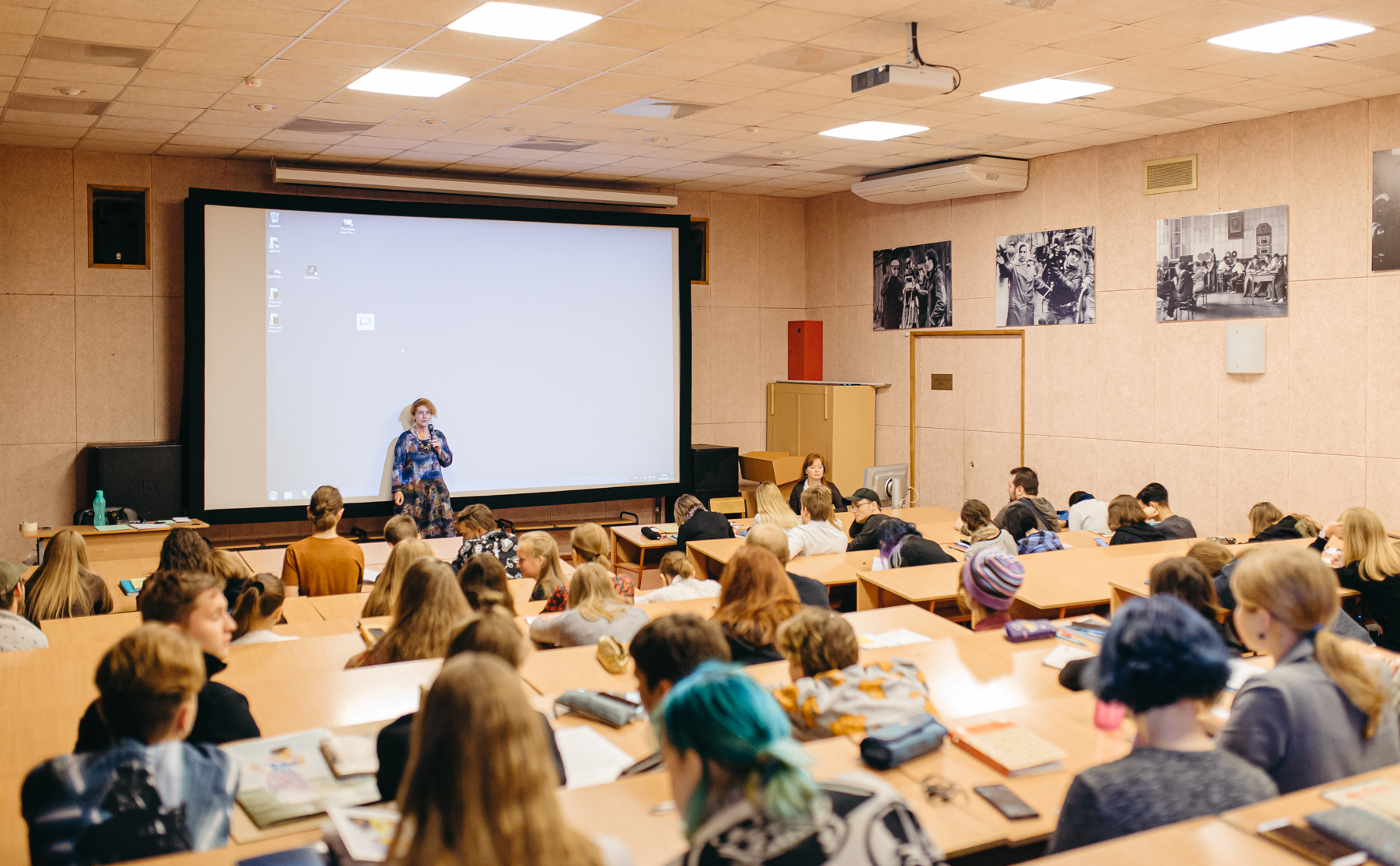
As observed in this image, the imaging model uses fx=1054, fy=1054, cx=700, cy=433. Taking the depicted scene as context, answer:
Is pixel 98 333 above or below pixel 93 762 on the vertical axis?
above

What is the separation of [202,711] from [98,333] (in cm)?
676

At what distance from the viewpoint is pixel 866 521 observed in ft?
22.1

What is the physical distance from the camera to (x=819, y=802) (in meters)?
1.57

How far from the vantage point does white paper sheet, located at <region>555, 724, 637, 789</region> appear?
2.68m

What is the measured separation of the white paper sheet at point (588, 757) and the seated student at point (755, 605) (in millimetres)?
849

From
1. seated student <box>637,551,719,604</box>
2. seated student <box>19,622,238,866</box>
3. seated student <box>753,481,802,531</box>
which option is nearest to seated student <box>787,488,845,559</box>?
seated student <box>753,481,802,531</box>

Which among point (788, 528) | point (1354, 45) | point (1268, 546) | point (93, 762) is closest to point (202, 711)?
point (93, 762)

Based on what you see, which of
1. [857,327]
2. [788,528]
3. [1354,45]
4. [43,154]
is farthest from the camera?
[857,327]

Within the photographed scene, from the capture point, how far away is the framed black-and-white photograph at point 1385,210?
256 inches

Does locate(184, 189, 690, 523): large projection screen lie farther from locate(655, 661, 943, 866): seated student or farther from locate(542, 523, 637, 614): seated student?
locate(655, 661, 943, 866): seated student

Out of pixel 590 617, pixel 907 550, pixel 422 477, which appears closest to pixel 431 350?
pixel 422 477

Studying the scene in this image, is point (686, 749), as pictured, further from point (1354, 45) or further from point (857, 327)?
point (857, 327)

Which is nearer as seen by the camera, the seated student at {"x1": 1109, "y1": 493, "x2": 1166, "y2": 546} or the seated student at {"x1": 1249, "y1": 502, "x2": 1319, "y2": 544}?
the seated student at {"x1": 1249, "y1": 502, "x2": 1319, "y2": 544}

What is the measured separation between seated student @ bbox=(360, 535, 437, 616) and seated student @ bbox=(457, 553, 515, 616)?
0.41m
